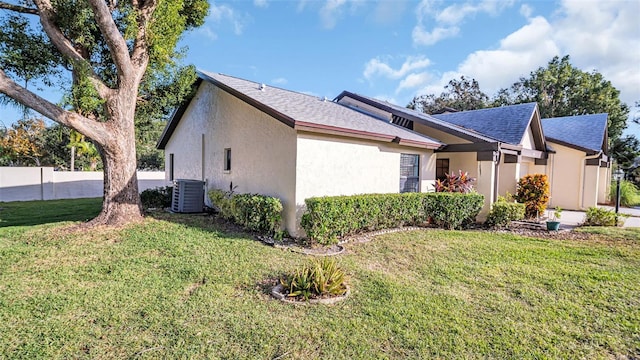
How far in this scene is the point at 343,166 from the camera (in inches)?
355

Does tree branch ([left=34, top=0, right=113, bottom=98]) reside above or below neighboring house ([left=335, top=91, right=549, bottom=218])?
above

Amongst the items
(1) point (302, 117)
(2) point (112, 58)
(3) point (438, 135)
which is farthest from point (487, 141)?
(2) point (112, 58)

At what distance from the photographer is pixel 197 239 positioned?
25.1 feet

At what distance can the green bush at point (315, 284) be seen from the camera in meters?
4.71

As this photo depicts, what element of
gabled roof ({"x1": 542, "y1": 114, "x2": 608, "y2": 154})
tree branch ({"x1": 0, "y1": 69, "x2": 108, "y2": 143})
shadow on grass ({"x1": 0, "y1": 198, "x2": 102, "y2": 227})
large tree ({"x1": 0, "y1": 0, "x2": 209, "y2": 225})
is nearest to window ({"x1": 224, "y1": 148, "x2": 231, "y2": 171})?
large tree ({"x1": 0, "y1": 0, "x2": 209, "y2": 225})

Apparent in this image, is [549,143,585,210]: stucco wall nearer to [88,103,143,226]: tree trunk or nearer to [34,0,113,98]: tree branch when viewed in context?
[88,103,143,226]: tree trunk

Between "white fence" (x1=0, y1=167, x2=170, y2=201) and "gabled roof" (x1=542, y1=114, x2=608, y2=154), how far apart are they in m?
21.2

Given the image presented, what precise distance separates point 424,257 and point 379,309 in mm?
3031

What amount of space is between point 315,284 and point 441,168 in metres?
10.6


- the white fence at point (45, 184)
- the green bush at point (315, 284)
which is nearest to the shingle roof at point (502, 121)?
the green bush at point (315, 284)

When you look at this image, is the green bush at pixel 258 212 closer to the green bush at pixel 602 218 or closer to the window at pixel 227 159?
the window at pixel 227 159

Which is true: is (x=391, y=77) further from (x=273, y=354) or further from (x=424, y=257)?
(x=273, y=354)

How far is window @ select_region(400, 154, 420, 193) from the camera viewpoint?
434 inches

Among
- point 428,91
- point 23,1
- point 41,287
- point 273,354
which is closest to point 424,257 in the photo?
point 273,354
